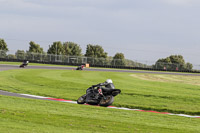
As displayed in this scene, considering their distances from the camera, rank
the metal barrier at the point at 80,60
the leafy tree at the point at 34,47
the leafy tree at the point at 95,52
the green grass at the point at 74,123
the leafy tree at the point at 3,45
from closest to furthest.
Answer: the green grass at the point at 74,123 < the metal barrier at the point at 80,60 < the leafy tree at the point at 3,45 < the leafy tree at the point at 34,47 < the leafy tree at the point at 95,52

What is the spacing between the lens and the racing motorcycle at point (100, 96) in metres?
15.1

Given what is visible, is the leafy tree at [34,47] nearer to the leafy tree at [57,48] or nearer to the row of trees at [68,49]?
the row of trees at [68,49]

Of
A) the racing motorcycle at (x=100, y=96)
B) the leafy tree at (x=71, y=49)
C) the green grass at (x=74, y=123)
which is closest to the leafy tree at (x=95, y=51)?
the leafy tree at (x=71, y=49)

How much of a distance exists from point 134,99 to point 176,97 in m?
2.68

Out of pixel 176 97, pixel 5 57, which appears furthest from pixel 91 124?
pixel 5 57

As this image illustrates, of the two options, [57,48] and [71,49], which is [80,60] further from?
[71,49]

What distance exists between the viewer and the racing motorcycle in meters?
15.1

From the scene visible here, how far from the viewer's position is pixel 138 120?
11.4 metres

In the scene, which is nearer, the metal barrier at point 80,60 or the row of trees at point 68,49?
the metal barrier at point 80,60

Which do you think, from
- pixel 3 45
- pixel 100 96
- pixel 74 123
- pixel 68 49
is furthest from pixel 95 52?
pixel 74 123

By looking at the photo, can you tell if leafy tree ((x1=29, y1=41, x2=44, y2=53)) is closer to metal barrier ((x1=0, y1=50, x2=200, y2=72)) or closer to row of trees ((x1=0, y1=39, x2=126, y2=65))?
row of trees ((x1=0, y1=39, x2=126, y2=65))

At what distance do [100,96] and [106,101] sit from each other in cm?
38

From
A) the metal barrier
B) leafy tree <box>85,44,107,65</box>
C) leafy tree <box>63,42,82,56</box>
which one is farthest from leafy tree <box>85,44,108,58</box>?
the metal barrier

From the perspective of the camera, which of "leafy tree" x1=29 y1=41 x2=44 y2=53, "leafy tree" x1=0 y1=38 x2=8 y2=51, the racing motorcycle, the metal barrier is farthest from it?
"leafy tree" x1=29 y1=41 x2=44 y2=53
